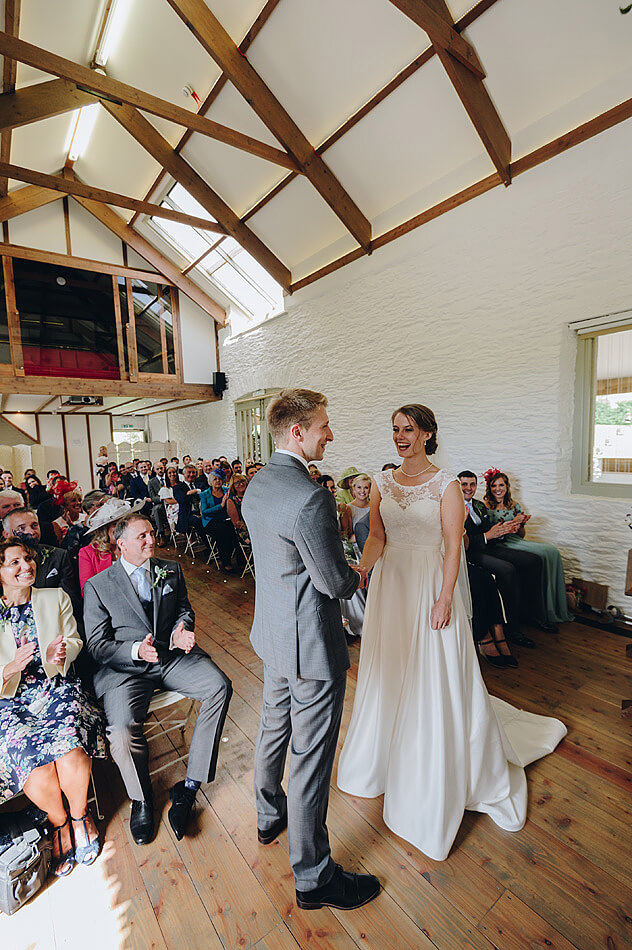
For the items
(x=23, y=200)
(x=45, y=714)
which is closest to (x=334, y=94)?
(x=45, y=714)

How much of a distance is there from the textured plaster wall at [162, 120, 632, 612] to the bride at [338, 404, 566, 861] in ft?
9.48

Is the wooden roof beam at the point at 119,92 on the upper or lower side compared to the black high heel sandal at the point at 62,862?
upper

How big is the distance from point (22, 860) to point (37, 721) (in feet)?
1.56

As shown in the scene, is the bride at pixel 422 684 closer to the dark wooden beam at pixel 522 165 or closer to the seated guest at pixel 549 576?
the seated guest at pixel 549 576

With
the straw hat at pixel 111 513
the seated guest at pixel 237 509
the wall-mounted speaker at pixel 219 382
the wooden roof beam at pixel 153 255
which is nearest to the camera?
the straw hat at pixel 111 513

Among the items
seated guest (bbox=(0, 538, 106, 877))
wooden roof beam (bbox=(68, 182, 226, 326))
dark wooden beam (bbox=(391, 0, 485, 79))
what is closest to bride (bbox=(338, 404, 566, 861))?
seated guest (bbox=(0, 538, 106, 877))

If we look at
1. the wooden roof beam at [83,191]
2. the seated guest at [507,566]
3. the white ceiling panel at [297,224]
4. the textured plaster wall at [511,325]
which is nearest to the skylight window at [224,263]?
the white ceiling panel at [297,224]

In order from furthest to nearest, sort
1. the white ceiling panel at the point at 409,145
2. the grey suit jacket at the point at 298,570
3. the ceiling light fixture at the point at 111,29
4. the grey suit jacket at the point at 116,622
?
the ceiling light fixture at the point at 111,29 → the white ceiling panel at the point at 409,145 → the grey suit jacket at the point at 116,622 → the grey suit jacket at the point at 298,570

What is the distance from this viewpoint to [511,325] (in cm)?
458

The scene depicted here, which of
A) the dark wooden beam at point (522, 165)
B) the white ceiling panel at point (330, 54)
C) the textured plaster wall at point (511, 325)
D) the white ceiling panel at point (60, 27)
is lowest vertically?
the textured plaster wall at point (511, 325)

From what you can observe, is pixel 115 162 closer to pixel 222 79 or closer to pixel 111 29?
pixel 111 29

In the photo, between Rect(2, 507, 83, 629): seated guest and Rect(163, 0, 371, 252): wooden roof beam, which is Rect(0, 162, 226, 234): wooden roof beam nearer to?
Rect(163, 0, 371, 252): wooden roof beam

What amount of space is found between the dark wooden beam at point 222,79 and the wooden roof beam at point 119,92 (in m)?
0.88

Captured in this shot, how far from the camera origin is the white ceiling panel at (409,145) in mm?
4387
